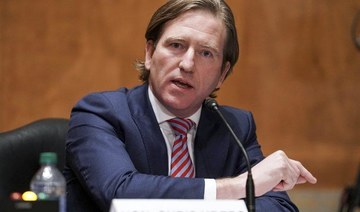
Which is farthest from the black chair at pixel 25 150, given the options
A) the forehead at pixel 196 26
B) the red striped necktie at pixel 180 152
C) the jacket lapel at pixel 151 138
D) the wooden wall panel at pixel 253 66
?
the wooden wall panel at pixel 253 66

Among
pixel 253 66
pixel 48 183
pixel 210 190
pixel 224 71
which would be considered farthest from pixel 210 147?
pixel 253 66

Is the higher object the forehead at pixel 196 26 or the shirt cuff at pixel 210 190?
the forehead at pixel 196 26

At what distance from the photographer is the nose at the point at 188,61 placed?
111 inches

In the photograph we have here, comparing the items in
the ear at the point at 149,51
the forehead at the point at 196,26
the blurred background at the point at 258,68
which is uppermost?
the forehead at the point at 196,26

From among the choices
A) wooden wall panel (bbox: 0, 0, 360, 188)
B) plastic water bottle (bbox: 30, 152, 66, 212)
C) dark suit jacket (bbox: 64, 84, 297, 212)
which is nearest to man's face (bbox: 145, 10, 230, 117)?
dark suit jacket (bbox: 64, 84, 297, 212)

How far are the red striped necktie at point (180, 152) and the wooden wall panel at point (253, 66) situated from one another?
2.16 metres

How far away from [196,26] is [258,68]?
253 cm

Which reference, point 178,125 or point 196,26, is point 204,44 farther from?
point 178,125

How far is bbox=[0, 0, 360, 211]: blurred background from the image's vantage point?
4973 mm

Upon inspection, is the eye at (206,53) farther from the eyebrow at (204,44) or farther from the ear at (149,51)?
the ear at (149,51)

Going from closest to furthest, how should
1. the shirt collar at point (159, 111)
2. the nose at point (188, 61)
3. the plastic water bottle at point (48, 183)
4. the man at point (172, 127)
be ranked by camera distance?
the plastic water bottle at point (48, 183) < the man at point (172, 127) < the nose at point (188, 61) < the shirt collar at point (159, 111)

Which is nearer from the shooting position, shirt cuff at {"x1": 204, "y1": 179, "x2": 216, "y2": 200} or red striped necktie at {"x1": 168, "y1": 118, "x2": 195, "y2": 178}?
shirt cuff at {"x1": 204, "y1": 179, "x2": 216, "y2": 200}

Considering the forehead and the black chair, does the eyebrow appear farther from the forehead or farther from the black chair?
the black chair

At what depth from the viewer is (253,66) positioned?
534 centimetres
